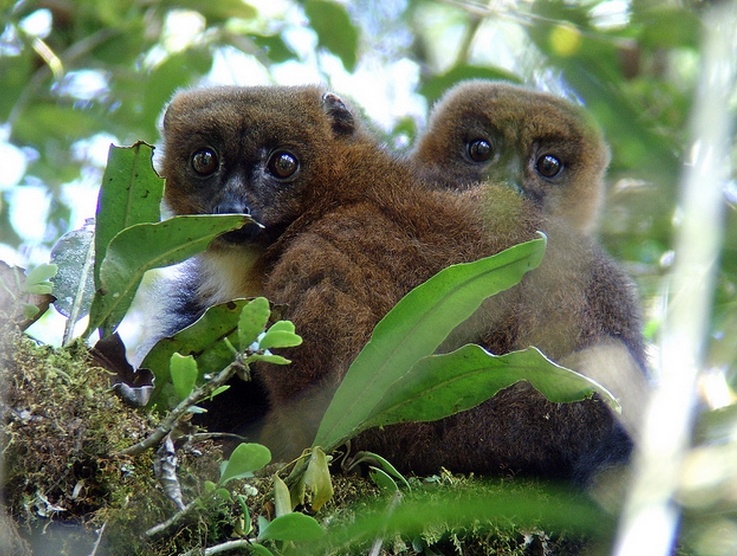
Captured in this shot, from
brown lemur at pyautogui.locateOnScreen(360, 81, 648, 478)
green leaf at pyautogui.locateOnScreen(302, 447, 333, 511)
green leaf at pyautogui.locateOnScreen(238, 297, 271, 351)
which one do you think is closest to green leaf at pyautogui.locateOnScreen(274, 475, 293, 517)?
green leaf at pyautogui.locateOnScreen(302, 447, 333, 511)

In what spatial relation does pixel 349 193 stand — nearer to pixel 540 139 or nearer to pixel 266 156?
pixel 266 156

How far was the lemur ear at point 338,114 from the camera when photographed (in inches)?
213

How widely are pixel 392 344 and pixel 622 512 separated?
116 centimetres

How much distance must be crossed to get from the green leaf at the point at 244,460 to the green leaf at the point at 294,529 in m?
0.18

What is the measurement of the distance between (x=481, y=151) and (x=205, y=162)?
7.19 ft

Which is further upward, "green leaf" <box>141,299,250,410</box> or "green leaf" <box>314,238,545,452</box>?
"green leaf" <box>314,238,545,452</box>

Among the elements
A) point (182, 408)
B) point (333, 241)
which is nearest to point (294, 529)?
point (182, 408)

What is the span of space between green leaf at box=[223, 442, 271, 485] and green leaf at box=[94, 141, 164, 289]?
4.01 ft

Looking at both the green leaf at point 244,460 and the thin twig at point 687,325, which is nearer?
the thin twig at point 687,325

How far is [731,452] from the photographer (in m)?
2.85

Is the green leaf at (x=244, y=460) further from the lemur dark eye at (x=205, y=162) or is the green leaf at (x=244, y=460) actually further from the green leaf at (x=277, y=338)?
the lemur dark eye at (x=205, y=162)

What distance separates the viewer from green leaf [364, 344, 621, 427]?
3180 millimetres

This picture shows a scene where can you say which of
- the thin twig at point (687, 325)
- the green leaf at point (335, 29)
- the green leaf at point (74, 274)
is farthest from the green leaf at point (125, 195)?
the green leaf at point (335, 29)

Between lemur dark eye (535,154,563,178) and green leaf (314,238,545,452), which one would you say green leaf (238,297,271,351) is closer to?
green leaf (314,238,545,452)
